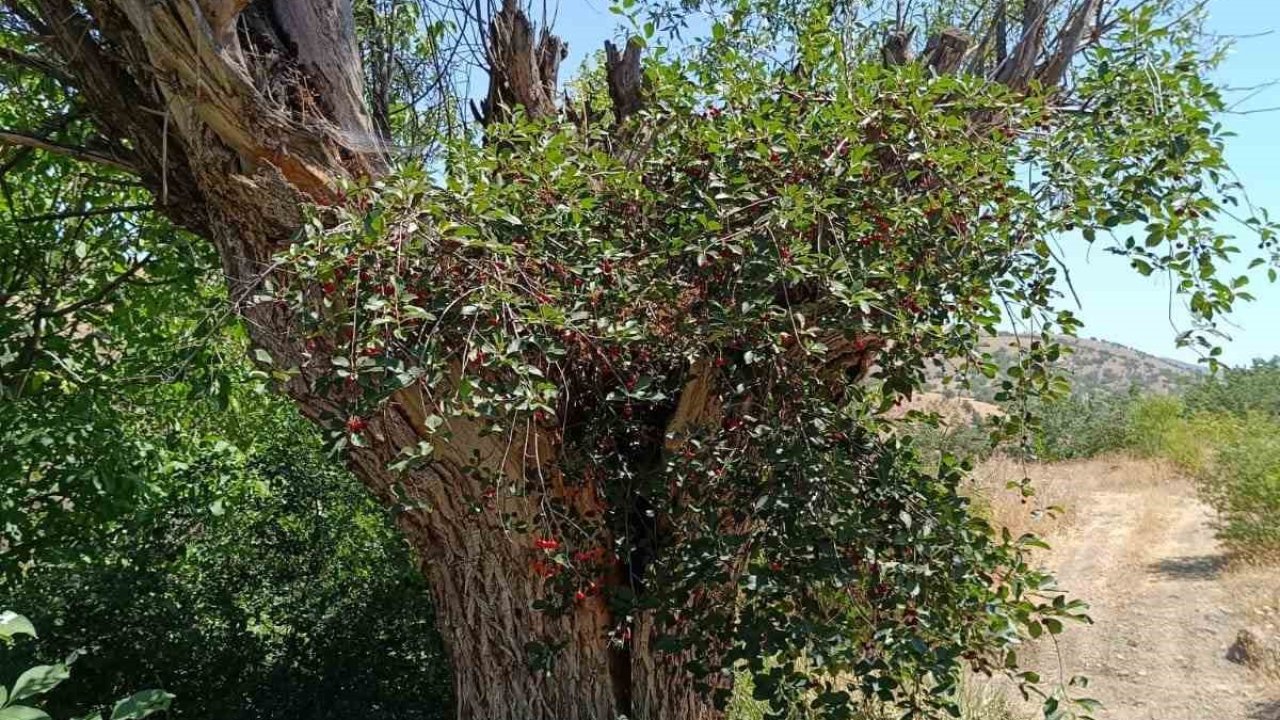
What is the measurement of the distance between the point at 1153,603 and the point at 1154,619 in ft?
1.60

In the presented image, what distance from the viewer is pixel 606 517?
3.23 meters

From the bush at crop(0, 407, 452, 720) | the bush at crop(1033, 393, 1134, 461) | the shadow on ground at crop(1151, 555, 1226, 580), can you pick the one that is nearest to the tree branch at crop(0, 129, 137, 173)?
the bush at crop(0, 407, 452, 720)

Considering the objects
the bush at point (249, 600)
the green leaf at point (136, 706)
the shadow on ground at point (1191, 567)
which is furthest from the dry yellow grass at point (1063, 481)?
the green leaf at point (136, 706)

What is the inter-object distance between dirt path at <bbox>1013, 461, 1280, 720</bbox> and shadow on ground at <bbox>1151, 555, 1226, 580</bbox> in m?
0.01

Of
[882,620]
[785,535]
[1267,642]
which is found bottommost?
[1267,642]

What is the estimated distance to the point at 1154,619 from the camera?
870 cm

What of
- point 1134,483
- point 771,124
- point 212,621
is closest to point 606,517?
point 771,124

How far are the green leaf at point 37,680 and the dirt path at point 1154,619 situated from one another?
251 inches

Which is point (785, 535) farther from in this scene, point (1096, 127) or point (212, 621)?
point (212, 621)

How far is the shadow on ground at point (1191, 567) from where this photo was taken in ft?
32.5

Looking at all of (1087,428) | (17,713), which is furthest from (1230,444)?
(17,713)

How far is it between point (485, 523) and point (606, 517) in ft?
1.28

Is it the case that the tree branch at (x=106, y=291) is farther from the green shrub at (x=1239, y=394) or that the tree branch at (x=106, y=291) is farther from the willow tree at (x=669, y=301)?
the green shrub at (x=1239, y=394)

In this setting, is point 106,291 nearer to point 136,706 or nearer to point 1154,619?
point 136,706
